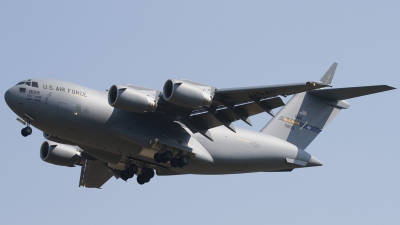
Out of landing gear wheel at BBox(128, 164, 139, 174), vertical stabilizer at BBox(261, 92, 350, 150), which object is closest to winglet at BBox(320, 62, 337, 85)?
vertical stabilizer at BBox(261, 92, 350, 150)

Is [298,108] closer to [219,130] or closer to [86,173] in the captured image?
[219,130]

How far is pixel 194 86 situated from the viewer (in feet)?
56.5

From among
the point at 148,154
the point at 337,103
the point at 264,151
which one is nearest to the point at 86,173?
the point at 148,154

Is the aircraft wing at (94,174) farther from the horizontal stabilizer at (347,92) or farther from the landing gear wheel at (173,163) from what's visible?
the horizontal stabilizer at (347,92)

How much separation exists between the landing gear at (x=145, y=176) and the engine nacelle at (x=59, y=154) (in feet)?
7.54

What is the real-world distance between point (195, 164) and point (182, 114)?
164 cm

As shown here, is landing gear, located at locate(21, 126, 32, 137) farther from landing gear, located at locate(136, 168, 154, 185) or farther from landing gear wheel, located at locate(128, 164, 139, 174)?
landing gear, located at locate(136, 168, 154, 185)

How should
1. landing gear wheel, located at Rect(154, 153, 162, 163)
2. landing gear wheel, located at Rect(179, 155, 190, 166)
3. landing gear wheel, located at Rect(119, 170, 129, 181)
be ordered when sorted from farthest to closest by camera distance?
landing gear wheel, located at Rect(119, 170, 129, 181), landing gear wheel, located at Rect(179, 155, 190, 166), landing gear wheel, located at Rect(154, 153, 162, 163)

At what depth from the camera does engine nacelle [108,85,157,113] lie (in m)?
17.2

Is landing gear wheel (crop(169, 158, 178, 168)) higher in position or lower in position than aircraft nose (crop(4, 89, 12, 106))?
lower

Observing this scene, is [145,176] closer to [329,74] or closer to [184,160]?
[184,160]

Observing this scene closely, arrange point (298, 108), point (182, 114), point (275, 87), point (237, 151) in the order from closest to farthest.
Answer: point (275, 87), point (182, 114), point (237, 151), point (298, 108)

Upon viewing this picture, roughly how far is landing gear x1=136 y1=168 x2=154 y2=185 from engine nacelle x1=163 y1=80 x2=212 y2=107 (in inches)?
174

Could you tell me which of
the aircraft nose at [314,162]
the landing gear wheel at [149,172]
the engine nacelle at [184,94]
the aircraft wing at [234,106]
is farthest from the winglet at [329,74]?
the landing gear wheel at [149,172]
